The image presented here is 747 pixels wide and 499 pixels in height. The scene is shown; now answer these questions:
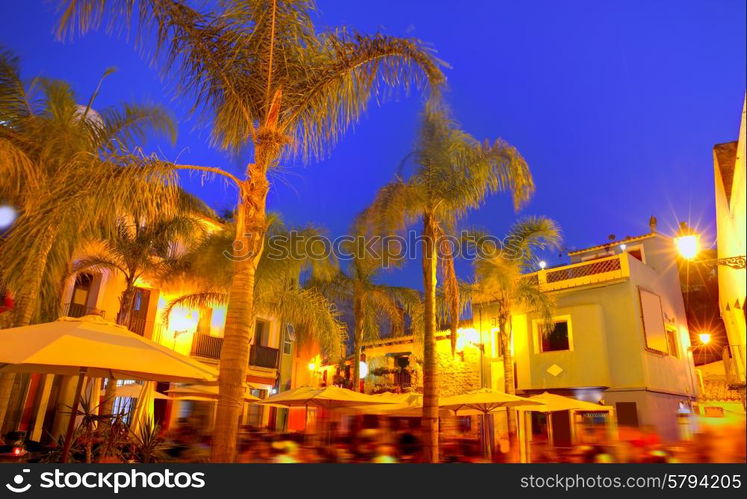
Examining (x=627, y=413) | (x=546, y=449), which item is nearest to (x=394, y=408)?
(x=627, y=413)

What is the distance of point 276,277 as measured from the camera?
17.0 meters

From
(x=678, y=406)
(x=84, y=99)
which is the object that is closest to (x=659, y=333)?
(x=678, y=406)

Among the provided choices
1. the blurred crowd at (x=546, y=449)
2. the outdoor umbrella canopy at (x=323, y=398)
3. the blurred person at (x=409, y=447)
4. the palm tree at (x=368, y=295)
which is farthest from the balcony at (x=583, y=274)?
the blurred person at (x=409, y=447)

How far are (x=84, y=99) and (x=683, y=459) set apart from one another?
13284mm

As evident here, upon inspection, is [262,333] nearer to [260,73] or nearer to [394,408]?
[394,408]

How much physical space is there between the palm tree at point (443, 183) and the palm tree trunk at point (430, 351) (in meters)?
0.03

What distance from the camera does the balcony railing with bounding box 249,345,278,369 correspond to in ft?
83.6

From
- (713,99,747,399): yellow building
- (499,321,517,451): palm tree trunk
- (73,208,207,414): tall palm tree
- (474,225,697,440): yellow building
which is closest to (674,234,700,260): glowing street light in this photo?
(713,99,747,399): yellow building

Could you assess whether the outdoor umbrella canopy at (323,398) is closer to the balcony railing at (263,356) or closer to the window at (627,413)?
the window at (627,413)

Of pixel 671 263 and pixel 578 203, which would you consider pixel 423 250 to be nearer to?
pixel 671 263

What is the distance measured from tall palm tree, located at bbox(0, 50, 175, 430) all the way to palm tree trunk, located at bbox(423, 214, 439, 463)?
5.81 m

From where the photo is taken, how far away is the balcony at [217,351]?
916 inches

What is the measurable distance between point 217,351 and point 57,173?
18.2 m

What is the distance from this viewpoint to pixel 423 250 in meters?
11.5
